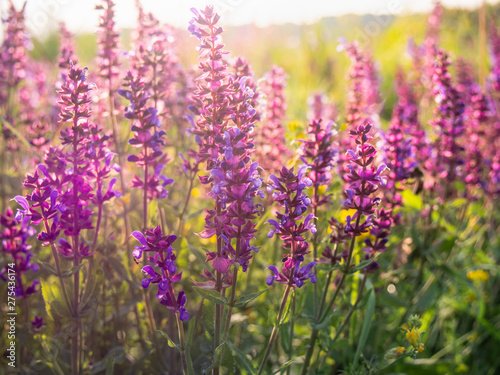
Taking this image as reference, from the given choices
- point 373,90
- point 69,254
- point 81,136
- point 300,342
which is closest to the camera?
point 81,136

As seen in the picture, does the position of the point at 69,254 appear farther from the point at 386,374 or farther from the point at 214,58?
the point at 386,374

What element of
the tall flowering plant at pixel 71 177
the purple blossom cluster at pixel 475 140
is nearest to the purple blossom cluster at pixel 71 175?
the tall flowering plant at pixel 71 177

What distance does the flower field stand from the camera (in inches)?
72.2

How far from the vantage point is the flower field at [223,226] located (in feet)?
6.01

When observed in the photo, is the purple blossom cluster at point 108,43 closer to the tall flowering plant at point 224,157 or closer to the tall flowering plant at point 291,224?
the tall flowering plant at point 224,157

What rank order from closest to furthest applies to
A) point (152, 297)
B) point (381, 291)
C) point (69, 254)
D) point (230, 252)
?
point (230, 252)
point (69, 254)
point (152, 297)
point (381, 291)

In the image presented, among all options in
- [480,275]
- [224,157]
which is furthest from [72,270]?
[480,275]

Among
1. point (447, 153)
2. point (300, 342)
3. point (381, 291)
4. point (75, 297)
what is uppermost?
point (447, 153)

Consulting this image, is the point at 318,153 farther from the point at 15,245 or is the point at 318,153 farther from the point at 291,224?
the point at 15,245

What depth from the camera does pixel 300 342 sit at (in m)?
3.30

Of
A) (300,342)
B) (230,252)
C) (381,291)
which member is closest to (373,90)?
(381,291)

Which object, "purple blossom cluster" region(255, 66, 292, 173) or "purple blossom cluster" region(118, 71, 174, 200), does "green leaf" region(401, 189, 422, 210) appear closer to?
"purple blossom cluster" region(255, 66, 292, 173)

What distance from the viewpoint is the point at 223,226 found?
1.78 m

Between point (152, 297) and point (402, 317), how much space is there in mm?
1892
